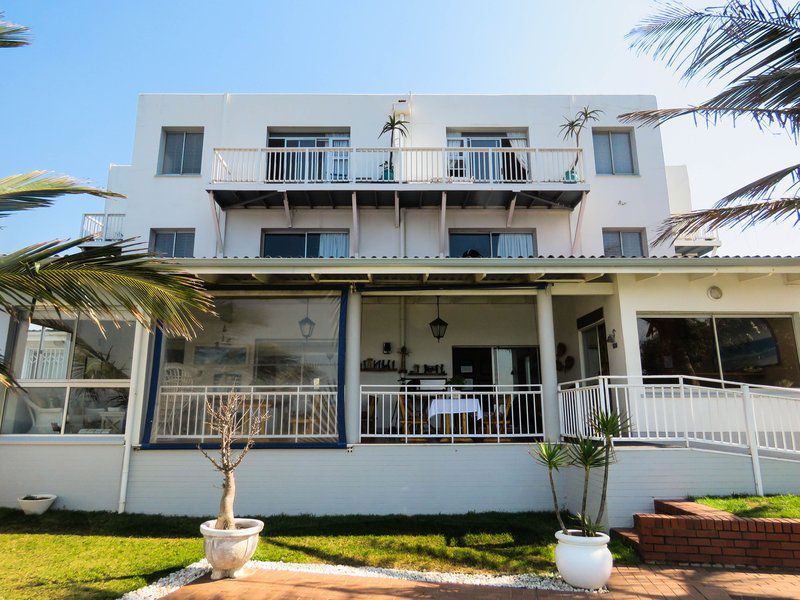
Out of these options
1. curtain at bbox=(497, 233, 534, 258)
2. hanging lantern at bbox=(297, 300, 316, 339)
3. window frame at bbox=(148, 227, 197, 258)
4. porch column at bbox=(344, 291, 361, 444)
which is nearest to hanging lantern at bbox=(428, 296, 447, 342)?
curtain at bbox=(497, 233, 534, 258)

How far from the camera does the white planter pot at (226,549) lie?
555cm

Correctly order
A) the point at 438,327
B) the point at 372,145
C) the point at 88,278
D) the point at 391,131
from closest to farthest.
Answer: the point at 88,278, the point at 438,327, the point at 391,131, the point at 372,145

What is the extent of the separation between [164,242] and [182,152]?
2.49 metres

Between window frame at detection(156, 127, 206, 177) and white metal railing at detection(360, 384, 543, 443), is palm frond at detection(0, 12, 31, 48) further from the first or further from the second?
window frame at detection(156, 127, 206, 177)

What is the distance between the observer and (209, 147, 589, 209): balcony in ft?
40.6

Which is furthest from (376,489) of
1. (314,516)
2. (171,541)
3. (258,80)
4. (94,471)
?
(258,80)

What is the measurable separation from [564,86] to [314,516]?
41.0ft

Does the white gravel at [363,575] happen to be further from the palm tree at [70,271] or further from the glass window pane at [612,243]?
the glass window pane at [612,243]

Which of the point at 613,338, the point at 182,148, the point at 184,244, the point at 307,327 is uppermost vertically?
the point at 182,148

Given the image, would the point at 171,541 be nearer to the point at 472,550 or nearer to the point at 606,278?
the point at 472,550

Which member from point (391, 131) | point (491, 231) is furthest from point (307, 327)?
point (391, 131)

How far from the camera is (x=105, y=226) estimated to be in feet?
45.6

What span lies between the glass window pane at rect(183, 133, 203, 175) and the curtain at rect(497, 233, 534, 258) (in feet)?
26.1

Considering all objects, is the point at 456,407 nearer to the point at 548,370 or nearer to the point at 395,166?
the point at 548,370
